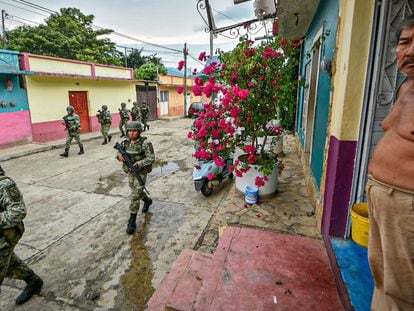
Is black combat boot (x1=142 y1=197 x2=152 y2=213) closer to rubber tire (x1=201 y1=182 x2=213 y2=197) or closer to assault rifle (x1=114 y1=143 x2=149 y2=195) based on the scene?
assault rifle (x1=114 y1=143 x2=149 y2=195)

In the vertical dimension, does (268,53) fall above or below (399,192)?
above

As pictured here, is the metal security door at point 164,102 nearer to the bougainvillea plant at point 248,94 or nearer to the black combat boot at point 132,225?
the bougainvillea plant at point 248,94

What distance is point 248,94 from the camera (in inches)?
145

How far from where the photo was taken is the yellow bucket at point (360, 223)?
2070mm

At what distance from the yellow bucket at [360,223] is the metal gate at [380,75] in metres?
0.26

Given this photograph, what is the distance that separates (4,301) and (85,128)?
39.1 ft

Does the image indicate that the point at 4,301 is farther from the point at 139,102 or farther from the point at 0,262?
the point at 139,102

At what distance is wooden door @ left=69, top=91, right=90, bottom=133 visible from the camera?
12626 mm

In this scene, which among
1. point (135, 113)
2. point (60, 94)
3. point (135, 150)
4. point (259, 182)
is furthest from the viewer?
point (135, 113)

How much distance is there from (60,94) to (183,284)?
11.9 m

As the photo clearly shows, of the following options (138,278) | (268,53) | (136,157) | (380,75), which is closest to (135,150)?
(136,157)

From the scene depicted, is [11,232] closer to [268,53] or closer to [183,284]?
[183,284]

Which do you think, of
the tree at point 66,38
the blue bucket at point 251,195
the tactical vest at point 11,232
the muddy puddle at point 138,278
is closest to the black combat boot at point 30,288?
the tactical vest at point 11,232

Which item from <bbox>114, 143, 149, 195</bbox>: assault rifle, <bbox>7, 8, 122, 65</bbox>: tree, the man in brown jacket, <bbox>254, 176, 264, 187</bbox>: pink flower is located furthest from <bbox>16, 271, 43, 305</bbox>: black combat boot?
<bbox>7, 8, 122, 65</bbox>: tree
